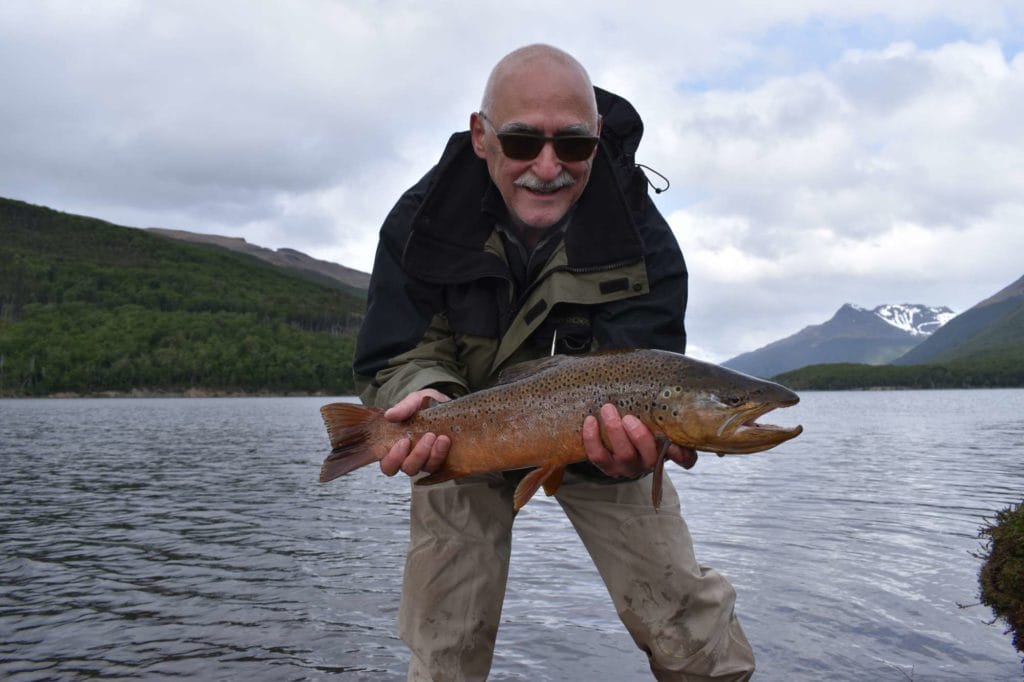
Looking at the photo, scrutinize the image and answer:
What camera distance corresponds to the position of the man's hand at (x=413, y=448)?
3.93 meters

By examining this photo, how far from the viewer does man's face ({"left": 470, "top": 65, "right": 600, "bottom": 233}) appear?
4031 millimetres

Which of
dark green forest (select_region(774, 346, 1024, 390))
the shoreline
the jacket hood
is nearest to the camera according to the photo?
the jacket hood

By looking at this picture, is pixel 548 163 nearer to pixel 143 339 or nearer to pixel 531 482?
pixel 531 482

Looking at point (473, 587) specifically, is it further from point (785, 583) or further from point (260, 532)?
point (260, 532)

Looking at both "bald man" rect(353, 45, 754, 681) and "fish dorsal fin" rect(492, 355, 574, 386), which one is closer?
"fish dorsal fin" rect(492, 355, 574, 386)

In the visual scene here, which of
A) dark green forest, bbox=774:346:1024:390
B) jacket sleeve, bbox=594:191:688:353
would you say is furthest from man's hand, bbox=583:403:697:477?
dark green forest, bbox=774:346:1024:390

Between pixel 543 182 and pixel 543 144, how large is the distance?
0.20 metres

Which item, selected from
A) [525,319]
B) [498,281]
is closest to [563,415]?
[525,319]

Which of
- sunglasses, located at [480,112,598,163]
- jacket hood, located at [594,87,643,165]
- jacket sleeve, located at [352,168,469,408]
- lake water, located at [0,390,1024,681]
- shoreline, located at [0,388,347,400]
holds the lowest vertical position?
lake water, located at [0,390,1024,681]

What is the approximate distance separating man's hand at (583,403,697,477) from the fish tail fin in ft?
3.63

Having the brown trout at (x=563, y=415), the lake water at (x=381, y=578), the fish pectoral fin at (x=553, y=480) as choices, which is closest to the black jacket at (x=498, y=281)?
the brown trout at (x=563, y=415)

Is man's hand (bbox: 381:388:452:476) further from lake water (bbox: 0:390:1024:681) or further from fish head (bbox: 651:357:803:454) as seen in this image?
lake water (bbox: 0:390:1024:681)

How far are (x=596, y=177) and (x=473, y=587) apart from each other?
2287mm

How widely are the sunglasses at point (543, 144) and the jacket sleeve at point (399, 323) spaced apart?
619mm
